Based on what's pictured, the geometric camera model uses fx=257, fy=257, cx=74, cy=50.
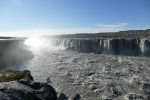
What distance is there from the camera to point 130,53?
213ft

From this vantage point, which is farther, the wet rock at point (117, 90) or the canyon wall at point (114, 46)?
the canyon wall at point (114, 46)

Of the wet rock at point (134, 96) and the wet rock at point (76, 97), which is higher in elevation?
the wet rock at point (76, 97)

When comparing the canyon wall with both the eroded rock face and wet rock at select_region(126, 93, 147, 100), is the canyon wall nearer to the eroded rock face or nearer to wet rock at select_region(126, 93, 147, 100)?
wet rock at select_region(126, 93, 147, 100)

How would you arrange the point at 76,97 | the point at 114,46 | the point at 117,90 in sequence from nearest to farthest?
1. the point at 76,97
2. the point at 117,90
3. the point at 114,46

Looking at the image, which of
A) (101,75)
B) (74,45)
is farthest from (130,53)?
(101,75)

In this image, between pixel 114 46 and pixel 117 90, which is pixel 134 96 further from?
pixel 114 46

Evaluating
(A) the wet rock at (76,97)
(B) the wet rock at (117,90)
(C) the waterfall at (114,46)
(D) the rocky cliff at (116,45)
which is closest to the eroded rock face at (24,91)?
(A) the wet rock at (76,97)

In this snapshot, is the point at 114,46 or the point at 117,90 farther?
the point at 114,46

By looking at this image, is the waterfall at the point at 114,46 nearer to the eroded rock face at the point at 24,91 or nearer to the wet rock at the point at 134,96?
the wet rock at the point at 134,96

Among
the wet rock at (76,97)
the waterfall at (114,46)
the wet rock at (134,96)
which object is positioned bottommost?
the wet rock at (134,96)

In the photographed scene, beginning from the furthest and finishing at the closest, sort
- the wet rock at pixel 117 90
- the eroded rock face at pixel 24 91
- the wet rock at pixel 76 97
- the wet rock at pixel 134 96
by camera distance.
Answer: the wet rock at pixel 117 90 → the wet rock at pixel 134 96 → the wet rock at pixel 76 97 → the eroded rock face at pixel 24 91

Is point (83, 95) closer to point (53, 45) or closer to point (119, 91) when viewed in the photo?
point (119, 91)

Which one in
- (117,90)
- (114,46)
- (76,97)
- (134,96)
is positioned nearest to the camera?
(76,97)

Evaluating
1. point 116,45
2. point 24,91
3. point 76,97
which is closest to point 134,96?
point 76,97
